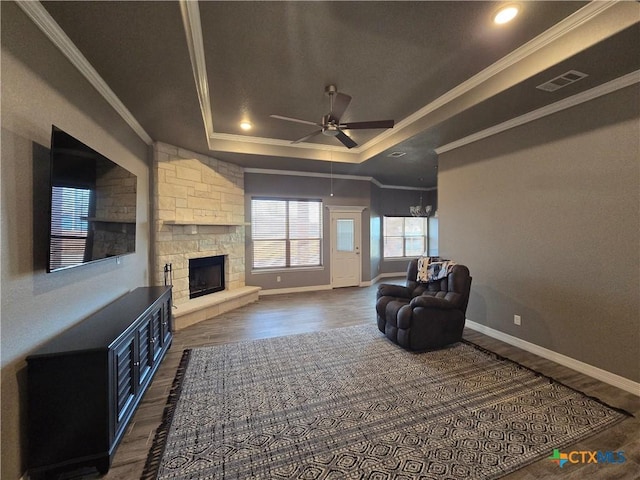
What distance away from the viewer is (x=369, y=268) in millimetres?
7336

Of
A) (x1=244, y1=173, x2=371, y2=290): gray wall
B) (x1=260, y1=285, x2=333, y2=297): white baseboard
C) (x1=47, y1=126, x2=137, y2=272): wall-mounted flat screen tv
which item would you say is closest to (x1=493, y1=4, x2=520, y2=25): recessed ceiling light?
(x1=47, y1=126, x2=137, y2=272): wall-mounted flat screen tv

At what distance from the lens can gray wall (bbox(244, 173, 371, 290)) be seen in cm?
611

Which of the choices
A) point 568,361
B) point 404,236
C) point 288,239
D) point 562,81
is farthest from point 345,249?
point 562,81

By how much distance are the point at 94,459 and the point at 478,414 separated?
101 inches

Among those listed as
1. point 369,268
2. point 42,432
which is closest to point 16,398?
point 42,432

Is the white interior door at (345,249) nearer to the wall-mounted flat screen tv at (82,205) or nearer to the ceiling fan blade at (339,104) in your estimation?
the ceiling fan blade at (339,104)

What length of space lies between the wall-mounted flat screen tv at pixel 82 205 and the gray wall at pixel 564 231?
4324 mm

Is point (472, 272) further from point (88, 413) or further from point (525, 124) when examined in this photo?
point (88, 413)

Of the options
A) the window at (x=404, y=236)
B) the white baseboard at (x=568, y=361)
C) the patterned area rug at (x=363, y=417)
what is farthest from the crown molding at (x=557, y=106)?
the window at (x=404, y=236)

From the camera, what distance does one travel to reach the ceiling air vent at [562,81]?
2.42 metres

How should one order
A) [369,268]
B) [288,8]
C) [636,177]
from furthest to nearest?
[369,268] → [636,177] → [288,8]

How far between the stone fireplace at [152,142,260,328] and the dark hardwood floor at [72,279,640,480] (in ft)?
2.02

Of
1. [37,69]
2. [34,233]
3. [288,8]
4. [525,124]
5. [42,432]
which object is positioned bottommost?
[42,432]

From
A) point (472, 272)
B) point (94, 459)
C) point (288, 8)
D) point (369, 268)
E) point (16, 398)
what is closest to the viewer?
point (16, 398)
